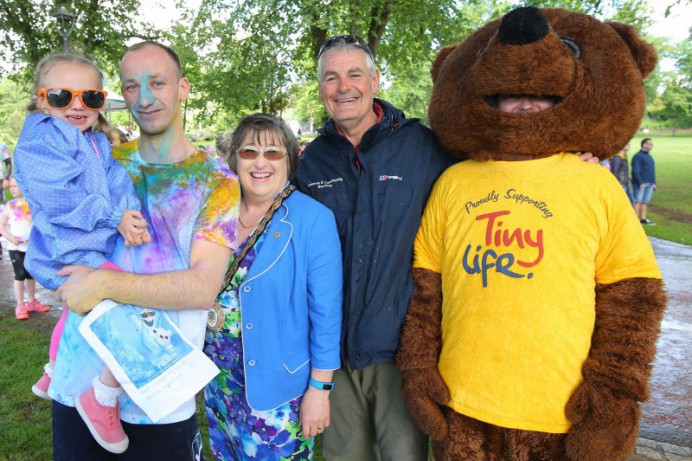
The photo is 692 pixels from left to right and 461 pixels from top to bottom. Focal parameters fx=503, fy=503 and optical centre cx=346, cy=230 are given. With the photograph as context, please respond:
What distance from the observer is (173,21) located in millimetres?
12133

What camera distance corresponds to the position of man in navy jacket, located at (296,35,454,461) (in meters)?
2.39

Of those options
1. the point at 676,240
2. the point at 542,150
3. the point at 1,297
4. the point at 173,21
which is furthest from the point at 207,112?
the point at 676,240

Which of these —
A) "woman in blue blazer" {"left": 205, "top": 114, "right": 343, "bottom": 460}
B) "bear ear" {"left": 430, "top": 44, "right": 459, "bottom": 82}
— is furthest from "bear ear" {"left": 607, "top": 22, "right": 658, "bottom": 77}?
"woman in blue blazer" {"left": 205, "top": 114, "right": 343, "bottom": 460}

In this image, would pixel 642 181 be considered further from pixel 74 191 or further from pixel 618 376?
pixel 74 191

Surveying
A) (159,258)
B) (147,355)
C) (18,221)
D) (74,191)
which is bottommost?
(18,221)

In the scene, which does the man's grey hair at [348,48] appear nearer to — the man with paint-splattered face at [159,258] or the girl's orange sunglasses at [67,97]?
the man with paint-splattered face at [159,258]

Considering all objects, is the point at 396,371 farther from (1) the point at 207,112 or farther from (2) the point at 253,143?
(1) the point at 207,112

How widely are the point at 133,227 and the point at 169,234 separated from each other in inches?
5.7

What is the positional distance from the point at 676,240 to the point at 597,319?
430 inches

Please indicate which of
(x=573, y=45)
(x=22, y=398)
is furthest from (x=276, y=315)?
(x=22, y=398)

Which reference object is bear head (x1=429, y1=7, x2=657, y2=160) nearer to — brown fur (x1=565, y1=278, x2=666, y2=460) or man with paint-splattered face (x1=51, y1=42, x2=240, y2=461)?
brown fur (x1=565, y1=278, x2=666, y2=460)

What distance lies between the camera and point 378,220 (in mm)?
2400

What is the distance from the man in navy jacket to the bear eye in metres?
0.74

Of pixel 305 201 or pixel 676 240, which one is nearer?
pixel 305 201
